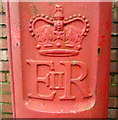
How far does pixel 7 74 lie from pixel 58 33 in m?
0.67

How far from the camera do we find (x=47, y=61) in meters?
0.98

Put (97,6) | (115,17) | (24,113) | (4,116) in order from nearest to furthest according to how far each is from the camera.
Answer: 1. (97,6)
2. (24,113)
3. (115,17)
4. (4,116)

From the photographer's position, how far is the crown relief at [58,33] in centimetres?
94

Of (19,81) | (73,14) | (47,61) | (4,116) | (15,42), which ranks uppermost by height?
(73,14)

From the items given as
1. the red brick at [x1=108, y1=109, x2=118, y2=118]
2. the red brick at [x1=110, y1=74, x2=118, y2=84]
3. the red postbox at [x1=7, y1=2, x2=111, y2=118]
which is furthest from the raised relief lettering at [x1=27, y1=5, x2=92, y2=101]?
the red brick at [x1=108, y1=109, x2=118, y2=118]

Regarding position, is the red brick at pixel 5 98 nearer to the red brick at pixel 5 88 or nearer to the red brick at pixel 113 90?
the red brick at pixel 5 88

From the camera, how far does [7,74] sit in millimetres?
1420

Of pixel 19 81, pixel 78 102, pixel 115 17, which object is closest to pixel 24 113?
pixel 19 81

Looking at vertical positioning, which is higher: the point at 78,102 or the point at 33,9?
the point at 33,9

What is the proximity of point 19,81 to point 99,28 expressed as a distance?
0.53 meters

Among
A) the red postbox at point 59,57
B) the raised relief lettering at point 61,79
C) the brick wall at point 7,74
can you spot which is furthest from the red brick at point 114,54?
the raised relief lettering at point 61,79

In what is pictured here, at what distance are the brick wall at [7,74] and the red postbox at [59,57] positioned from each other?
345 mm

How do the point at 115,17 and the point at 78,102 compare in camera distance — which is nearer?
the point at 78,102

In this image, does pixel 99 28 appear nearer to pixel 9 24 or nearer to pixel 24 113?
pixel 9 24
